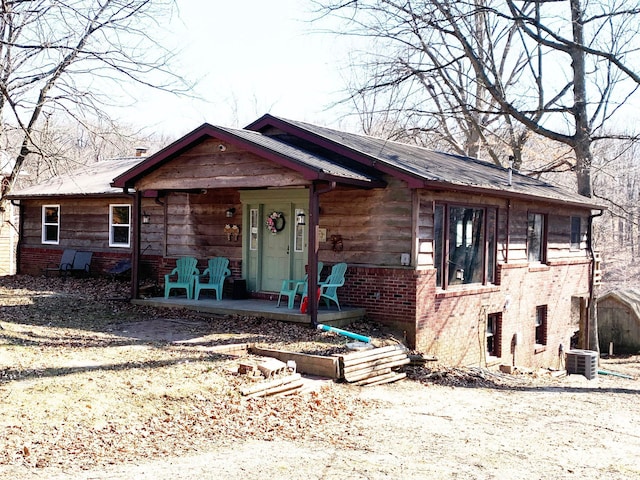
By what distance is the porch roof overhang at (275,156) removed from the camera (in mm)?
11836

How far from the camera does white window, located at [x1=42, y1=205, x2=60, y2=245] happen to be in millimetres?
22516

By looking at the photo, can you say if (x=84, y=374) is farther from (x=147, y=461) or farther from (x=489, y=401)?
(x=489, y=401)

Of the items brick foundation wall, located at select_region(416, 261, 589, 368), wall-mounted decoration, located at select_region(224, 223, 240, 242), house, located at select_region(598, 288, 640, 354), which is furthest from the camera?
house, located at select_region(598, 288, 640, 354)

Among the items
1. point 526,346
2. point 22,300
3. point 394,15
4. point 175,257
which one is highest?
point 394,15

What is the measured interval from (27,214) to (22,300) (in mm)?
8471

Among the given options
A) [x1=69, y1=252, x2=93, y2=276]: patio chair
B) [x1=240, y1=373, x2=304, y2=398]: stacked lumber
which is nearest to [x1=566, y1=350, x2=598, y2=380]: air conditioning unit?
[x1=240, y1=373, x2=304, y2=398]: stacked lumber

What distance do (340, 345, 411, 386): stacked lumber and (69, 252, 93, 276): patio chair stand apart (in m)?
12.8

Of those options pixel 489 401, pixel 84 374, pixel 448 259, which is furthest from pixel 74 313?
pixel 489 401

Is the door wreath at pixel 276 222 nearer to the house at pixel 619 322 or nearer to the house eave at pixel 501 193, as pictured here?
the house eave at pixel 501 193

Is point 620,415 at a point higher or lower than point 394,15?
lower

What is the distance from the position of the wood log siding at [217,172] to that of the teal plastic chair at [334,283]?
6.50ft

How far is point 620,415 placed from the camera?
9344 millimetres

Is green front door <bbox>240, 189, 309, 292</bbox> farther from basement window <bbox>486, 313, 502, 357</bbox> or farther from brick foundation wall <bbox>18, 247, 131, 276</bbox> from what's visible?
brick foundation wall <bbox>18, 247, 131, 276</bbox>

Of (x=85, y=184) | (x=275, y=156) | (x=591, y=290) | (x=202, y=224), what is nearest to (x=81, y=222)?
(x=85, y=184)
